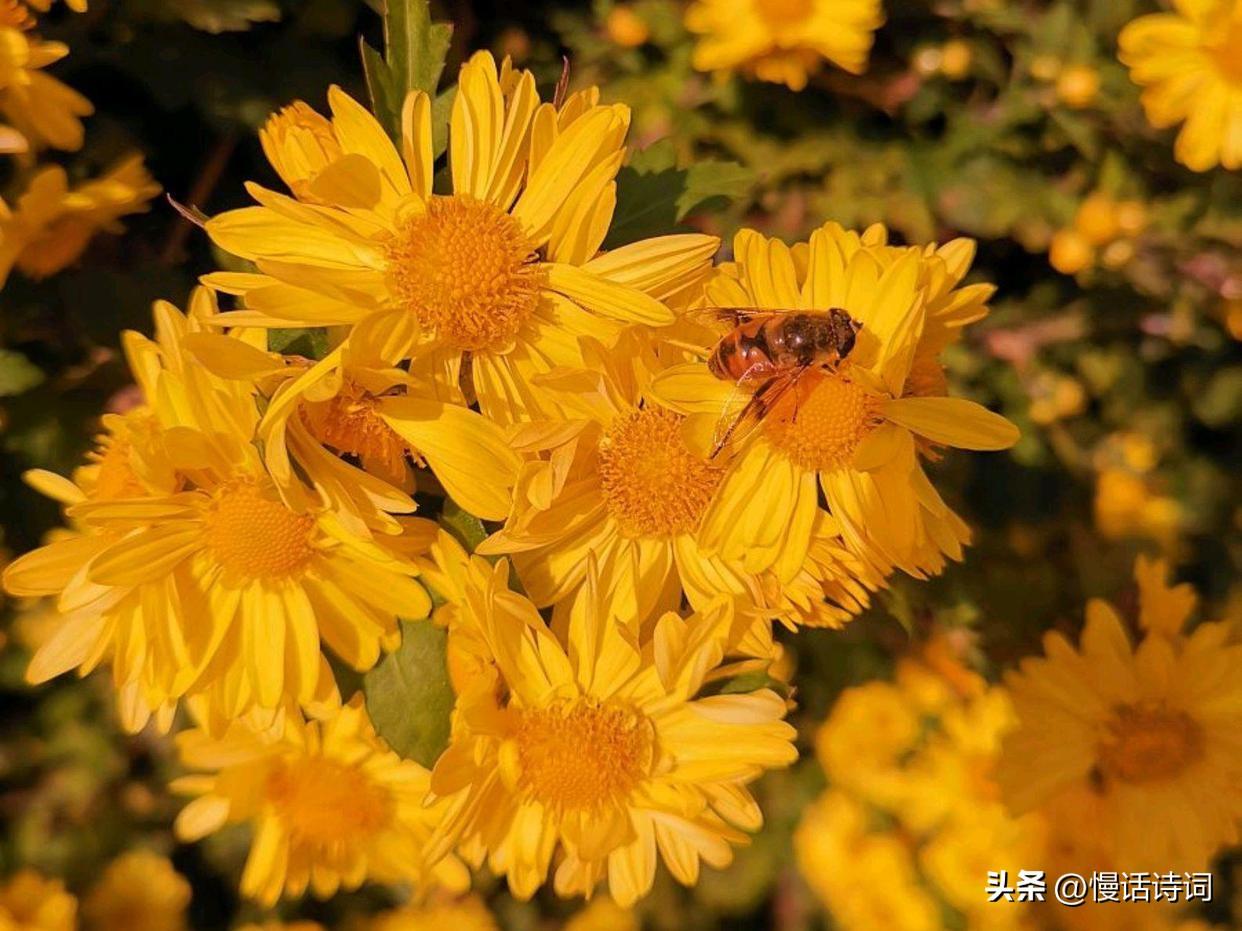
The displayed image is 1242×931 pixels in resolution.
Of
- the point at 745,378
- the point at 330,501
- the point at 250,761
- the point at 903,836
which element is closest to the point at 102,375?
the point at 250,761

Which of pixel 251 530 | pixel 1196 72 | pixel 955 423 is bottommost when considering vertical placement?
pixel 251 530

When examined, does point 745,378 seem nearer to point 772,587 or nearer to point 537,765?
point 772,587

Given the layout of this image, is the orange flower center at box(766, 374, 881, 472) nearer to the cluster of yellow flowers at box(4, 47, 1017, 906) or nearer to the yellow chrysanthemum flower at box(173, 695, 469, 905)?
the cluster of yellow flowers at box(4, 47, 1017, 906)

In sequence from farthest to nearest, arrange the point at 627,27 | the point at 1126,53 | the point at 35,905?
the point at 35,905, the point at 627,27, the point at 1126,53

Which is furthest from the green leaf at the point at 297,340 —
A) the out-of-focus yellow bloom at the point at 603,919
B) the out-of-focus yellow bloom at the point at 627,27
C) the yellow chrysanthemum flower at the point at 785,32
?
the out-of-focus yellow bloom at the point at 603,919

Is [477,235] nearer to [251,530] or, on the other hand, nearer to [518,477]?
[518,477]

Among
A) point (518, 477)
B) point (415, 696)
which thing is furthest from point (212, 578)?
point (518, 477)

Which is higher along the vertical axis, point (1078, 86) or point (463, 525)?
point (1078, 86)
